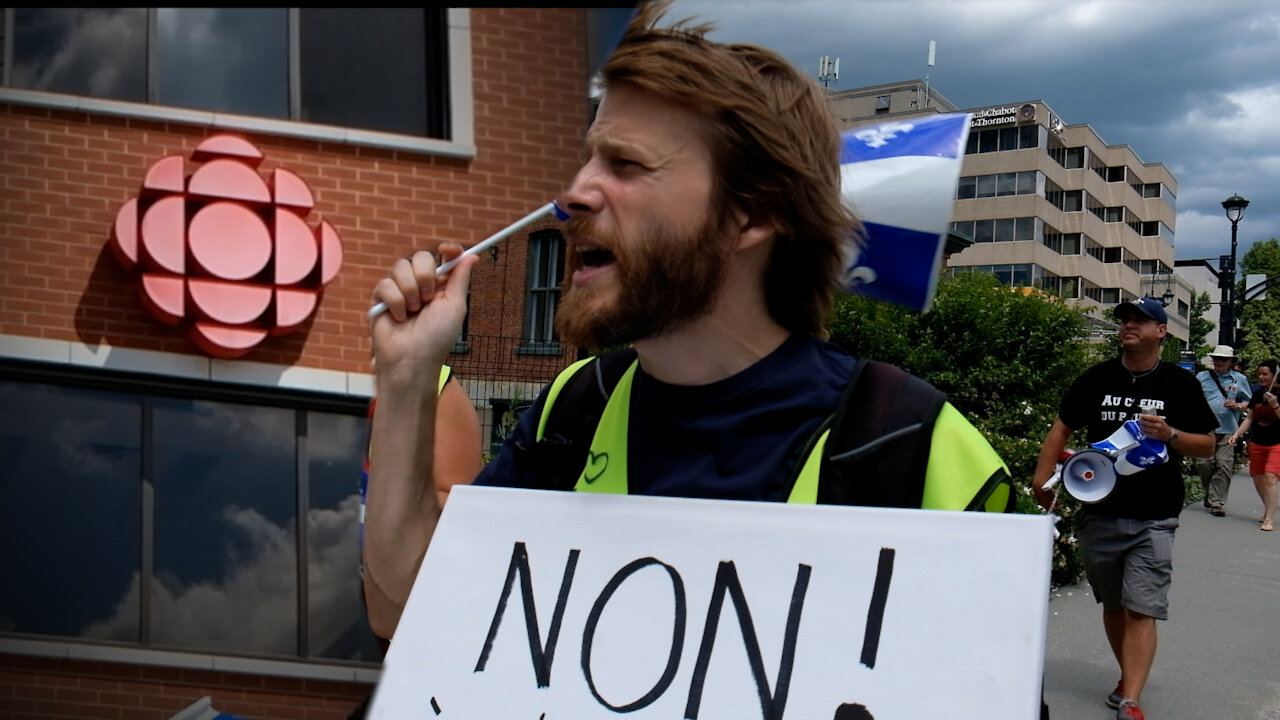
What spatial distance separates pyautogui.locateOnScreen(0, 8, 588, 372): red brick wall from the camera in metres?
2.75

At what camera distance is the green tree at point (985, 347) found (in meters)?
9.16

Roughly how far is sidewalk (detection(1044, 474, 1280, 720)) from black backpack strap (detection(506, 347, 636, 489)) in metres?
4.25

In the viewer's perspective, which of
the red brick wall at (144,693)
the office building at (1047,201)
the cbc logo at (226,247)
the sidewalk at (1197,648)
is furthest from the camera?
the office building at (1047,201)

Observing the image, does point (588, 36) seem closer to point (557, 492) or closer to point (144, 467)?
point (557, 492)

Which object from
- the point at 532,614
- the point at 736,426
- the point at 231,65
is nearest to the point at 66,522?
the point at 231,65

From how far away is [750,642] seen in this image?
1.26m

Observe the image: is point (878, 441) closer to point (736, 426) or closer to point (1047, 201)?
point (736, 426)

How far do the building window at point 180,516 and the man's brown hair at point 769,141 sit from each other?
289cm

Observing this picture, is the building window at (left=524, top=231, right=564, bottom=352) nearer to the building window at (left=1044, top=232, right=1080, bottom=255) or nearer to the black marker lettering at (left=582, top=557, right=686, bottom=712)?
the black marker lettering at (left=582, top=557, right=686, bottom=712)

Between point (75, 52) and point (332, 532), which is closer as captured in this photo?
point (75, 52)

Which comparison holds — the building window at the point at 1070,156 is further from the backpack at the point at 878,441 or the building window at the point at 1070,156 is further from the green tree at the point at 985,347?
the backpack at the point at 878,441

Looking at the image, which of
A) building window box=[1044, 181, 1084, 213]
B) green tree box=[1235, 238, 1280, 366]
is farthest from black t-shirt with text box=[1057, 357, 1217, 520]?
building window box=[1044, 181, 1084, 213]

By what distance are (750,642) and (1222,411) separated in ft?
40.1

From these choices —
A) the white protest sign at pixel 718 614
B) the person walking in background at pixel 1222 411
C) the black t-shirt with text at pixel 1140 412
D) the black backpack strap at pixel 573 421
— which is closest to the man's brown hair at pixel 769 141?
the black backpack strap at pixel 573 421
